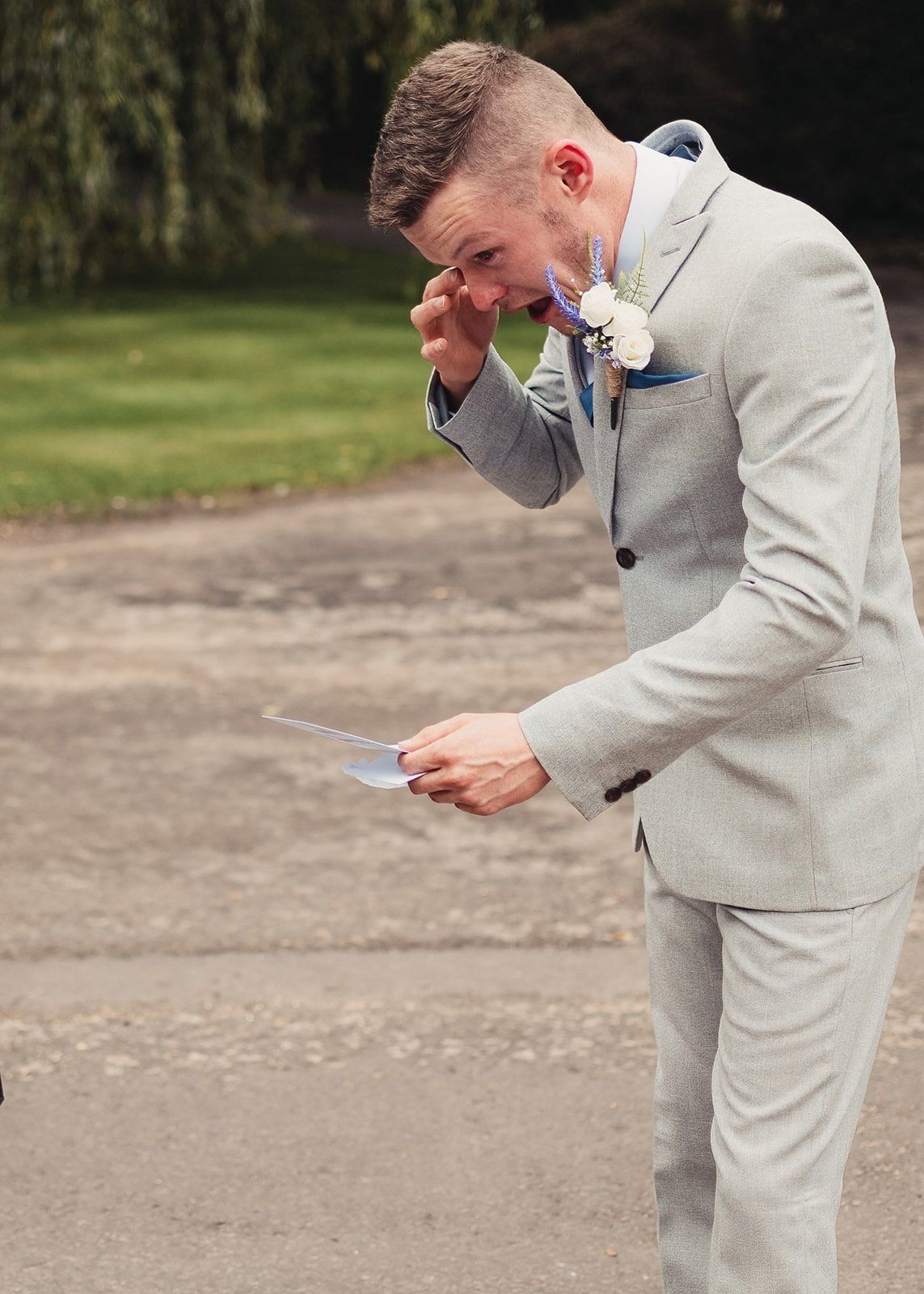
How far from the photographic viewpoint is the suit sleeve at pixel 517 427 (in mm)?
2510

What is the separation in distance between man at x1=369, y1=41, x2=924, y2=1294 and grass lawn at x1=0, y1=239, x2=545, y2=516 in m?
7.06

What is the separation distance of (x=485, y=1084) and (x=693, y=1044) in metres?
1.29

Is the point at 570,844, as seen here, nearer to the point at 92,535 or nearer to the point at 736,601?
the point at 736,601

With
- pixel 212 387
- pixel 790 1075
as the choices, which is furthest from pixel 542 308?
pixel 212 387

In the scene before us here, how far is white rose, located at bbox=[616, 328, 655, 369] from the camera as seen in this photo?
205cm

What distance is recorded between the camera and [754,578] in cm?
191

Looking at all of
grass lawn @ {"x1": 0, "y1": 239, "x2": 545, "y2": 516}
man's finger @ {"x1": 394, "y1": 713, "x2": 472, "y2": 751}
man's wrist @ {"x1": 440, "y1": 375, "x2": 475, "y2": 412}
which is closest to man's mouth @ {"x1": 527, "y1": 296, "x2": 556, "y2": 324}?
man's wrist @ {"x1": 440, "y1": 375, "x2": 475, "y2": 412}

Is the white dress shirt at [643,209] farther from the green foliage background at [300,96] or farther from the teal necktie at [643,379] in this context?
the green foliage background at [300,96]

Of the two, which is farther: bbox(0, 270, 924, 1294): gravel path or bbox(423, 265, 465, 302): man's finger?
bbox(0, 270, 924, 1294): gravel path

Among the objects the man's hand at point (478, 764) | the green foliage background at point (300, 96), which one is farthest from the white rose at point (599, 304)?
the green foliage background at point (300, 96)

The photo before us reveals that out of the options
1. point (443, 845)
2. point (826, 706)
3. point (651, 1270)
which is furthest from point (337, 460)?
point (826, 706)

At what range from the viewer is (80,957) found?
4230 millimetres

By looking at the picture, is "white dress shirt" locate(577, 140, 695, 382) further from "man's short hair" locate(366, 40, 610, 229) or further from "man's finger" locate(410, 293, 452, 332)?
"man's finger" locate(410, 293, 452, 332)

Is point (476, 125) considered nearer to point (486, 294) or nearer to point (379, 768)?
point (486, 294)
